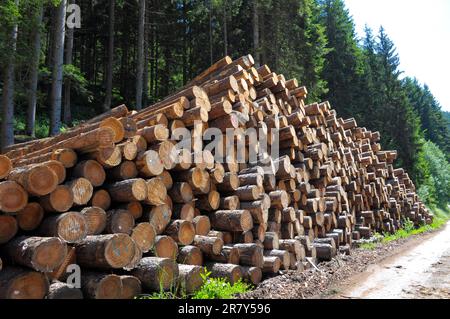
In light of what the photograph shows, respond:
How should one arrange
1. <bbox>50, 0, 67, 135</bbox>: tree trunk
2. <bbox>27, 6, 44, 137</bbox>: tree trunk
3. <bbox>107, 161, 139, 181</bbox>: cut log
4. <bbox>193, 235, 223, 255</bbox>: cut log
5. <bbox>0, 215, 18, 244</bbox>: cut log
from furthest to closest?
<bbox>50, 0, 67, 135</bbox>: tree trunk
<bbox>27, 6, 44, 137</bbox>: tree trunk
<bbox>193, 235, 223, 255</bbox>: cut log
<bbox>107, 161, 139, 181</bbox>: cut log
<bbox>0, 215, 18, 244</bbox>: cut log

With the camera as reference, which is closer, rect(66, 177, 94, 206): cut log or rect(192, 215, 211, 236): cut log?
rect(66, 177, 94, 206): cut log

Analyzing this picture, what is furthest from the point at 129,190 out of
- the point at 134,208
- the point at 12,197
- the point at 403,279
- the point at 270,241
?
the point at 403,279

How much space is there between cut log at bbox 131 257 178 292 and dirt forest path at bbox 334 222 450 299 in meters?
2.29

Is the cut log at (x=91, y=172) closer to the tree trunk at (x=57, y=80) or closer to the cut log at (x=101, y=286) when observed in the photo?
the cut log at (x=101, y=286)

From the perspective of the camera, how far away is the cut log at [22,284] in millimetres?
3716

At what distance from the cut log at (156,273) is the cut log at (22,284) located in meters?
1.06

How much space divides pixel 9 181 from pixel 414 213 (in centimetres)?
1613

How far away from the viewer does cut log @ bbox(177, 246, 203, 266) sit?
540 cm

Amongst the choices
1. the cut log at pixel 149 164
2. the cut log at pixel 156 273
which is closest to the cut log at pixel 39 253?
the cut log at pixel 156 273

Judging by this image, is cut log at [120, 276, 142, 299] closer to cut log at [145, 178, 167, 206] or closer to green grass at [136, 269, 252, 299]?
green grass at [136, 269, 252, 299]

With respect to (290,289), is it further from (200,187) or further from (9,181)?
(9,181)

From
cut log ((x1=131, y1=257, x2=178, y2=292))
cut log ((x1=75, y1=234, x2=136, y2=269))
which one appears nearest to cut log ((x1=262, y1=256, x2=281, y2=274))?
cut log ((x1=131, y1=257, x2=178, y2=292))

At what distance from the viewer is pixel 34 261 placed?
12.4ft
